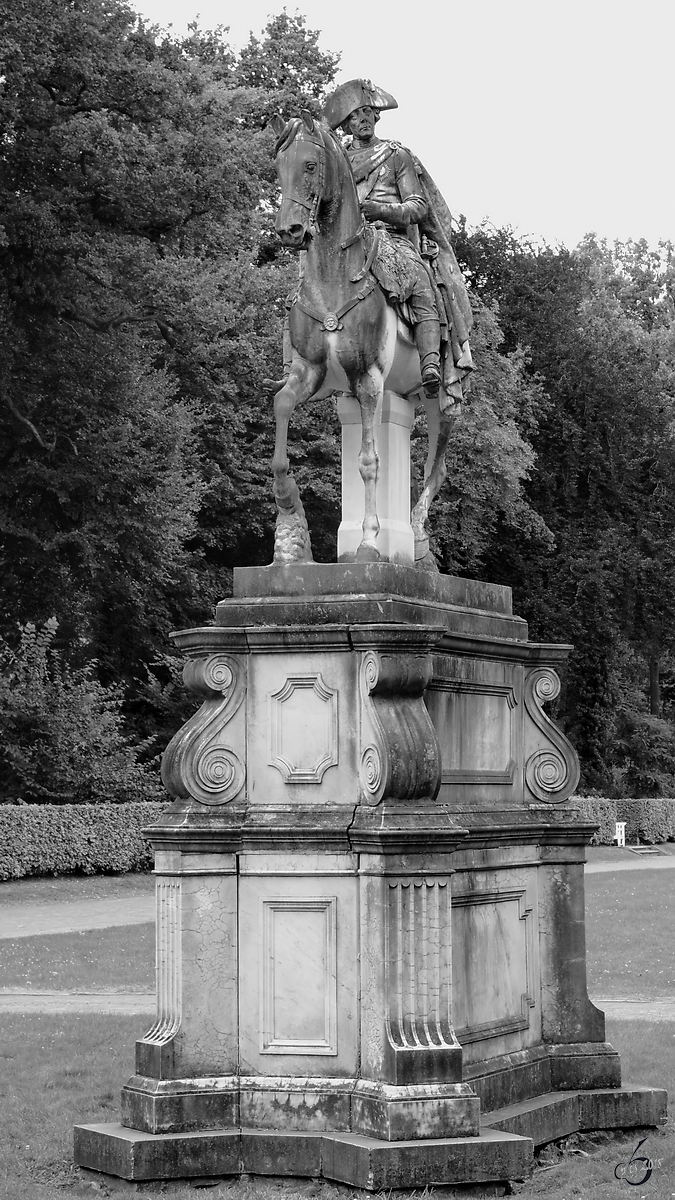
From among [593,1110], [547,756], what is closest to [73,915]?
[547,756]

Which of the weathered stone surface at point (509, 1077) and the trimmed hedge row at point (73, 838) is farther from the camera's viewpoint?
the trimmed hedge row at point (73, 838)

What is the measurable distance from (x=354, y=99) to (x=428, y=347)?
147 cm

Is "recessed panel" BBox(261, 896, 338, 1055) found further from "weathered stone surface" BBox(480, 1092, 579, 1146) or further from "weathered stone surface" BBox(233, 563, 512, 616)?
"weathered stone surface" BBox(233, 563, 512, 616)

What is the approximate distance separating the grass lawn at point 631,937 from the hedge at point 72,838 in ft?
23.5

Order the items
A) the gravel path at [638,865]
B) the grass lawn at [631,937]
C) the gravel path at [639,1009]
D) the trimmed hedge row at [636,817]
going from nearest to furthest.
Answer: the gravel path at [639,1009] < the grass lawn at [631,937] < the gravel path at [638,865] < the trimmed hedge row at [636,817]

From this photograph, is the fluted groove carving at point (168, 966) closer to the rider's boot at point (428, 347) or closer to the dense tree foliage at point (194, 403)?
the rider's boot at point (428, 347)

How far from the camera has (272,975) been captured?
7.73 metres

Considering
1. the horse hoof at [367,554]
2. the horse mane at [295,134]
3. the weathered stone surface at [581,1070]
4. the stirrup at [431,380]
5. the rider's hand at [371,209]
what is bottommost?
the weathered stone surface at [581,1070]

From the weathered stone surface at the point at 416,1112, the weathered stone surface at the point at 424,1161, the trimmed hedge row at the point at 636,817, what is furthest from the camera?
the trimmed hedge row at the point at 636,817

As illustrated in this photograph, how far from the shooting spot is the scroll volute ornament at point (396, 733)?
756 cm

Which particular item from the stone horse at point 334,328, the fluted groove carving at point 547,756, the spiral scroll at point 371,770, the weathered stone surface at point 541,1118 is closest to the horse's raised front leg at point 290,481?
the stone horse at point 334,328

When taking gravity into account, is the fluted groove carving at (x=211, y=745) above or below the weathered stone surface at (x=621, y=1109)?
above

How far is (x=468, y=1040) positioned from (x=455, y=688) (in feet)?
5.60

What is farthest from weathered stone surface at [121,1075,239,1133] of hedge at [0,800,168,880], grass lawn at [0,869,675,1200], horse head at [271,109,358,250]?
hedge at [0,800,168,880]
